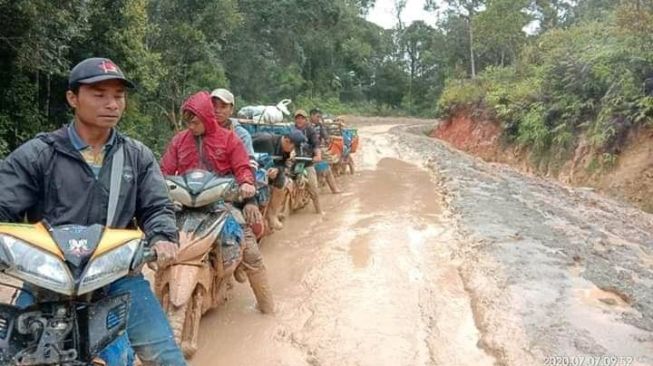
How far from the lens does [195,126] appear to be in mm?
4508

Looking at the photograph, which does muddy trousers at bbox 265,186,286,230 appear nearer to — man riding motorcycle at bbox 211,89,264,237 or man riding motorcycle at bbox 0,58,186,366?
man riding motorcycle at bbox 211,89,264,237

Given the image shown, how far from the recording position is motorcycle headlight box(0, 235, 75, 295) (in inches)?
80.9

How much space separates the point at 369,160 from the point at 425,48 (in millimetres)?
42882

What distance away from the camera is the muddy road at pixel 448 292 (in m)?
4.16

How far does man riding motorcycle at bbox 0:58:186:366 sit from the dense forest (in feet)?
19.4

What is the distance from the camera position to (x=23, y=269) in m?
2.06

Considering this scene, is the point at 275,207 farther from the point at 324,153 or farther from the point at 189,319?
the point at 324,153

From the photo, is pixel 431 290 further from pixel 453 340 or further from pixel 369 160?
pixel 369 160

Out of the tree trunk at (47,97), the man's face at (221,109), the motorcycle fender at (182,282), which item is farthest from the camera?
the tree trunk at (47,97)

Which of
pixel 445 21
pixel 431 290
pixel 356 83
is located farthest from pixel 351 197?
pixel 356 83

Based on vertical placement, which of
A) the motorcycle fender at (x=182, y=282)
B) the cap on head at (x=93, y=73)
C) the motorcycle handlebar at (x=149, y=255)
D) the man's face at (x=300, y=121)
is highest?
the cap on head at (x=93, y=73)

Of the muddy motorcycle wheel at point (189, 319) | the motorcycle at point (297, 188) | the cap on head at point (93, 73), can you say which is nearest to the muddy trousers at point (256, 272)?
the muddy motorcycle wheel at point (189, 319)

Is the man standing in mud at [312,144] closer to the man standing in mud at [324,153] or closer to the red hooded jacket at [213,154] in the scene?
the man standing in mud at [324,153]

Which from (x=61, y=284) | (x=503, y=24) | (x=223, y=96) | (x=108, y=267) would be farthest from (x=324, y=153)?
(x=503, y=24)
